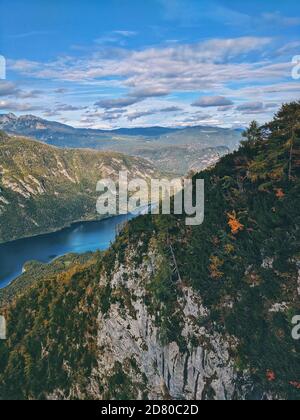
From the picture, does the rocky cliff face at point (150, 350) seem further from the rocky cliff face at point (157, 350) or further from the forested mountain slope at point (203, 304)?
Result: the forested mountain slope at point (203, 304)

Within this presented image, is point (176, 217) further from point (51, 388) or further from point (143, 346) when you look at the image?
point (51, 388)

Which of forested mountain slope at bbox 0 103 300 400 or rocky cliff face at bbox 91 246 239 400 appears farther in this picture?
rocky cliff face at bbox 91 246 239 400

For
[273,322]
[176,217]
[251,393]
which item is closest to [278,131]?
[176,217]

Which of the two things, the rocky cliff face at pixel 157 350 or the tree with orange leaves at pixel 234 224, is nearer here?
the rocky cliff face at pixel 157 350

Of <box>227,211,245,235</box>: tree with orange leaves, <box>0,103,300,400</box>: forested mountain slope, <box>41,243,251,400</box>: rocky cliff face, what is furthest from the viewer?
<box>227,211,245,235</box>: tree with orange leaves

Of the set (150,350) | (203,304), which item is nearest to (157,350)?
(150,350)

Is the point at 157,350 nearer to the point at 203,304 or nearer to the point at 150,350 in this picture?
the point at 150,350

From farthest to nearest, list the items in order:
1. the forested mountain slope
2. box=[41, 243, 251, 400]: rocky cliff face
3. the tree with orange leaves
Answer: the tree with orange leaves → box=[41, 243, 251, 400]: rocky cliff face → the forested mountain slope

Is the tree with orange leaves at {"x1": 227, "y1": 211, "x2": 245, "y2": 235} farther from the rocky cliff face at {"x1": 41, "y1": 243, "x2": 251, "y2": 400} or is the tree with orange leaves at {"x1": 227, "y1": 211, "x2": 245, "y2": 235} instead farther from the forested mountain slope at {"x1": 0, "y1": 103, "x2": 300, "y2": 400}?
the rocky cliff face at {"x1": 41, "y1": 243, "x2": 251, "y2": 400}

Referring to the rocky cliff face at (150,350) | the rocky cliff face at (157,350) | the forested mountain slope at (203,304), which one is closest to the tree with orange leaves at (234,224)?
the forested mountain slope at (203,304)

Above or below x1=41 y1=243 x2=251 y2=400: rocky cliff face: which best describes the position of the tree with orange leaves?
above

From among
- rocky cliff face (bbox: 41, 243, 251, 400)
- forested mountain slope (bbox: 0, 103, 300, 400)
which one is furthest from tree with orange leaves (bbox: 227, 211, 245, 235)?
rocky cliff face (bbox: 41, 243, 251, 400)
